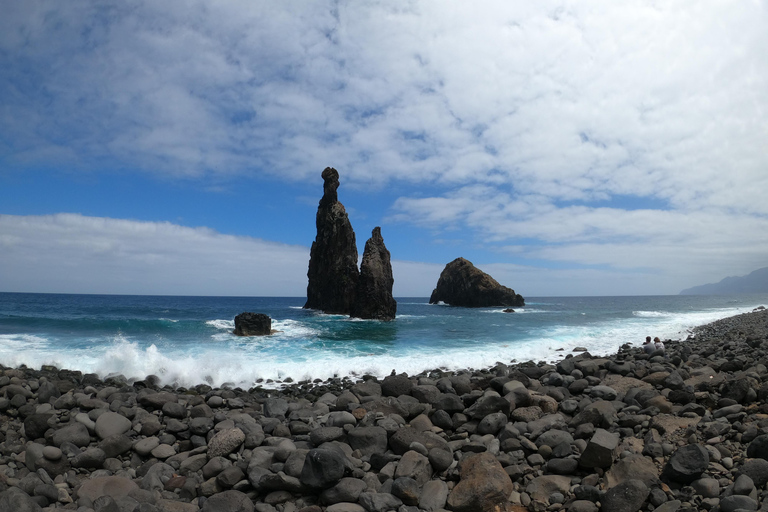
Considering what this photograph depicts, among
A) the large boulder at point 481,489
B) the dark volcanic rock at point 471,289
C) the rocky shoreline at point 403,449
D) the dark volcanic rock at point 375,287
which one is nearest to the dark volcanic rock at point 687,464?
the rocky shoreline at point 403,449

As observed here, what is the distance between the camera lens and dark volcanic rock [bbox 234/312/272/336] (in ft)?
83.6

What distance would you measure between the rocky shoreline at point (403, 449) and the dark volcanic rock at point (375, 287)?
32534 mm

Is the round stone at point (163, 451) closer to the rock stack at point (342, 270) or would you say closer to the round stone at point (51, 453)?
the round stone at point (51, 453)

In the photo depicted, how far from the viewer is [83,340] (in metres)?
21.0

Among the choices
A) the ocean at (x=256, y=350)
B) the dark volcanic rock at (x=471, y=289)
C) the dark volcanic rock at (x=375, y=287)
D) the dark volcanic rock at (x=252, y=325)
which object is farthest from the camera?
the dark volcanic rock at (x=471, y=289)

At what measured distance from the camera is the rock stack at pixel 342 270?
139ft

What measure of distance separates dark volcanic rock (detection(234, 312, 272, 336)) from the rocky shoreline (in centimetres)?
1643

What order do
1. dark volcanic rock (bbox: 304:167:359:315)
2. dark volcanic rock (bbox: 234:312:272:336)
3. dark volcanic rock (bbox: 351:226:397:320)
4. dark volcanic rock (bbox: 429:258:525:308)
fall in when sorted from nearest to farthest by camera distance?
dark volcanic rock (bbox: 234:312:272:336)
dark volcanic rock (bbox: 351:226:397:320)
dark volcanic rock (bbox: 304:167:359:315)
dark volcanic rock (bbox: 429:258:525:308)

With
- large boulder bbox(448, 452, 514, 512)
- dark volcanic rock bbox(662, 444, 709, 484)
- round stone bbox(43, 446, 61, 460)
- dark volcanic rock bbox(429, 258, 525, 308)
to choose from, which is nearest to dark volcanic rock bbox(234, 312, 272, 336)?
round stone bbox(43, 446, 61, 460)

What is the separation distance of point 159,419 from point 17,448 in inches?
78.5

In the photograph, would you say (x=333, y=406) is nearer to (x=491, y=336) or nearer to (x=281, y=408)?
(x=281, y=408)

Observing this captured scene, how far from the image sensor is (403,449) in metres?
6.05

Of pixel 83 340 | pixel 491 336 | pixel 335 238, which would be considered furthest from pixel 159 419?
pixel 335 238

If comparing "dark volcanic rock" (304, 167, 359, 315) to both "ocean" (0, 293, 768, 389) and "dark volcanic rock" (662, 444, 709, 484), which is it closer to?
"ocean" (0, 293, 768, 389)
